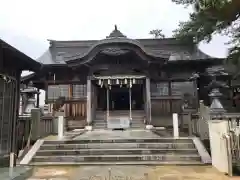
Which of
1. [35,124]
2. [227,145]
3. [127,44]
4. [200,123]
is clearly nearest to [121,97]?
[127,44]

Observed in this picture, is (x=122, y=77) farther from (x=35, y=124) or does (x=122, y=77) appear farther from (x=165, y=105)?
(x=35, y=124)

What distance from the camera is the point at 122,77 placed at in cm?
1525

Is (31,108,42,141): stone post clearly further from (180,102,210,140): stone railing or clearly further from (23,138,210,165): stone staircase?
(180,102,210,140): stone railing

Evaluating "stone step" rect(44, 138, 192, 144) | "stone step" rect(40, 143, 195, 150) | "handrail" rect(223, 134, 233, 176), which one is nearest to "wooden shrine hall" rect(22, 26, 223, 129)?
"stone step" rect(44, 138, 192, 144)

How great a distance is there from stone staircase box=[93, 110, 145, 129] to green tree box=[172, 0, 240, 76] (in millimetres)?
6750

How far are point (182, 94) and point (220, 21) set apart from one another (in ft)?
26.6

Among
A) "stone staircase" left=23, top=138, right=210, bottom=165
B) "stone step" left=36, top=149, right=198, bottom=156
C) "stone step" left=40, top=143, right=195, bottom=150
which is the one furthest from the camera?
"stone step" left=40, top=143, right=195, bottom=150

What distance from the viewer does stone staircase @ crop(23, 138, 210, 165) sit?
814cm

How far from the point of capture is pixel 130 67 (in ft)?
51.6

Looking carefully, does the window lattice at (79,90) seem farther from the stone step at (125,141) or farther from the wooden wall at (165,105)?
the stone step at (125,141)

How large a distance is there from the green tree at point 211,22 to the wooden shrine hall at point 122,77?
15.0 feet

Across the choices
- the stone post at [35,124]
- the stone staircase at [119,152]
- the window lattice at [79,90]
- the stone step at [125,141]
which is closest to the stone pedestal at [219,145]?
the stone staircase at [119,152]

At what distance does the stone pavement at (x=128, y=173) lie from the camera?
20.3 feet

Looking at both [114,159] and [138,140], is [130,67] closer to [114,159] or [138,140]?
[138,140]
